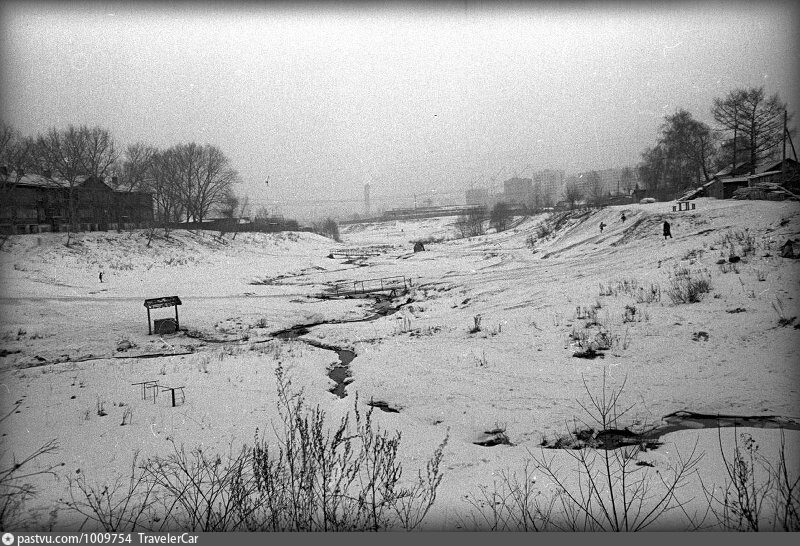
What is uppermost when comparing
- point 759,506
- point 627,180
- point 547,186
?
point 547,186

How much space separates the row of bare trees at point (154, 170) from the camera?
8.84 metres

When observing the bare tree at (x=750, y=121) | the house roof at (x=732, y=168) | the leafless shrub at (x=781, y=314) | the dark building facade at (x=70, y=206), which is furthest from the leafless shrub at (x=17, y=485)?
the house roof at (x=732, y=168)

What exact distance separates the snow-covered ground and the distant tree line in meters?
3.97

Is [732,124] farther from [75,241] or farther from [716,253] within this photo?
[75,241]

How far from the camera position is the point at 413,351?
29.2 feet

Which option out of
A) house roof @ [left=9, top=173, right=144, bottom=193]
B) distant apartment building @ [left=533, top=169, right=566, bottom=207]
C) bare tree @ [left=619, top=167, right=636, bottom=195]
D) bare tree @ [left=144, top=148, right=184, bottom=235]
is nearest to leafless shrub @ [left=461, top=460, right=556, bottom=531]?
bare tree @ [left=144, top=148, right=184, bottom=235]

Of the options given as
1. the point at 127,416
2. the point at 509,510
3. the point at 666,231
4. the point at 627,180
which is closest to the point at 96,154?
the point at 127,416

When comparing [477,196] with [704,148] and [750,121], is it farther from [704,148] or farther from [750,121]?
[750,121]

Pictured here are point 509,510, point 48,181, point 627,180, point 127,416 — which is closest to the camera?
point 509,510

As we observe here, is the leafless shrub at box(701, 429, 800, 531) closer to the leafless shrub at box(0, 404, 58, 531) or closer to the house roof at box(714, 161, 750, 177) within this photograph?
the leafless shrub at box(0, 404, 58, 531)

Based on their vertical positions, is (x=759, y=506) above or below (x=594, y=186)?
below

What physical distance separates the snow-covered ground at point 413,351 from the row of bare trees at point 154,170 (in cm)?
193

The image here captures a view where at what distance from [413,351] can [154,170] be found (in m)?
8.45

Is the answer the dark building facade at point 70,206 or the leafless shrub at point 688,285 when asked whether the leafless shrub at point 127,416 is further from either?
the leafless shrub at point 688,285
